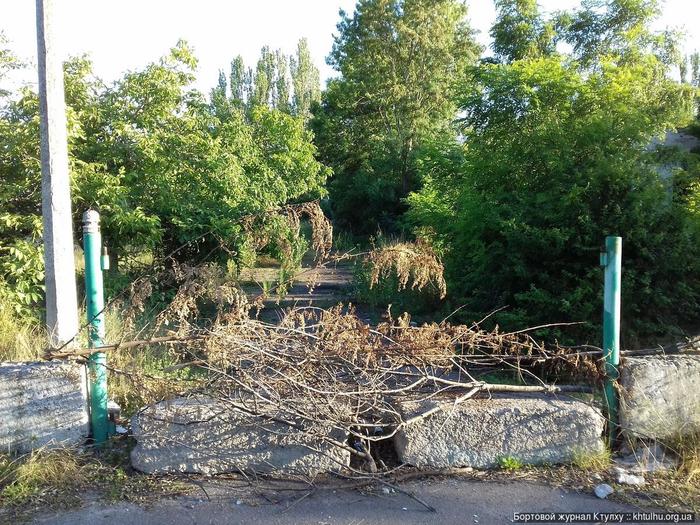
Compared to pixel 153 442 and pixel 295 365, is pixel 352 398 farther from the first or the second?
pixel 153 442

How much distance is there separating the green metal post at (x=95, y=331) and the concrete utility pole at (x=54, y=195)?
1.01 meters

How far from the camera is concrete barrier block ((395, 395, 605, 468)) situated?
13.1ft

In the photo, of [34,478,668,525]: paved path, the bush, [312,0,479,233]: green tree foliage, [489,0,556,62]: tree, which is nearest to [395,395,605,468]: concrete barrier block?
[34,478,668,525]: paved path

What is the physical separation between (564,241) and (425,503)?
3.76 m

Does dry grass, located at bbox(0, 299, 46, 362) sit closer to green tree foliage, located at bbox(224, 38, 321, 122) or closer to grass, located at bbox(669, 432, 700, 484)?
grass, located at bbox(669, 432, 700, 484)

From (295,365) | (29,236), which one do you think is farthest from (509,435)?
(29,236)

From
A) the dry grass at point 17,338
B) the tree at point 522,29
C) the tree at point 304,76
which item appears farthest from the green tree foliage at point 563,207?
the tree at point 304,76

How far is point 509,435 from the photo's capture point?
4.03 m

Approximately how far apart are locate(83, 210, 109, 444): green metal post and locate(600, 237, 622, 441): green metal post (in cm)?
344

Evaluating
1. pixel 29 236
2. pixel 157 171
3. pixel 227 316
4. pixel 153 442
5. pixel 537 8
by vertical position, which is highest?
pixel 537 8

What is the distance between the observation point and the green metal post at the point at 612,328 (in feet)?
13.9

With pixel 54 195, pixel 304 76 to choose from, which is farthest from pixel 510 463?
pixel 304 76

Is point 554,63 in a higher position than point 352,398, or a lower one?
higher

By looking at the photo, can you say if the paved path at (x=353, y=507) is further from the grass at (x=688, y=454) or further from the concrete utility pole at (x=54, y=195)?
the concrete utility pole at (x=54, y=195)
